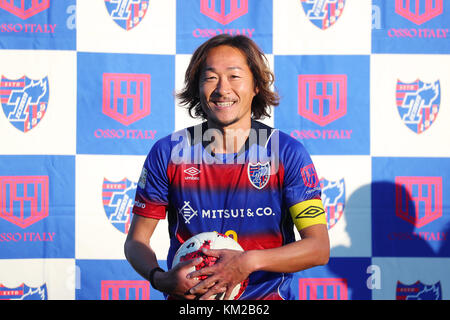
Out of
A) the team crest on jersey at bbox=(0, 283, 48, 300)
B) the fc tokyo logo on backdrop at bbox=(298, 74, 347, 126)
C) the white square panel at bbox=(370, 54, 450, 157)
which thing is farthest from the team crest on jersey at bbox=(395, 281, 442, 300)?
the team crest on jersey at bbox=(0, 283, 48, 300)

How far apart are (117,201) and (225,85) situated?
4.51 ft

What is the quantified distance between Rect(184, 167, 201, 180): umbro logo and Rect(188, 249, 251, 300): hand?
13.2 inches

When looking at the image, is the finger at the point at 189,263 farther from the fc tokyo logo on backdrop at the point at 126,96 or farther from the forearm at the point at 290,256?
the fc tokyo logo on backdrop at the point at 126,96

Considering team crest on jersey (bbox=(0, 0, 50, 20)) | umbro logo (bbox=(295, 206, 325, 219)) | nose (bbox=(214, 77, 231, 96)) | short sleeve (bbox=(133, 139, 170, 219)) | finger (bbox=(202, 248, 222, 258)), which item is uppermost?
team crest on jersey (bbox=(0, 0, 50, 20))

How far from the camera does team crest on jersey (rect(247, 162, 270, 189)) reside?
1550mm

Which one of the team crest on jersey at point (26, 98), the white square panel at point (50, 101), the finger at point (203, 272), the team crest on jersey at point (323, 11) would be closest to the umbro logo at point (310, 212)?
the finger at point (203, 272)

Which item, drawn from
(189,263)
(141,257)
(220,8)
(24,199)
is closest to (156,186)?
(141,257)

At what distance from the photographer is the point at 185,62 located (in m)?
2.62

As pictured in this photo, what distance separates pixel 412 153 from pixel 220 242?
174cm

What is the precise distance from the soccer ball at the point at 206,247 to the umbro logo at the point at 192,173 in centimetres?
23

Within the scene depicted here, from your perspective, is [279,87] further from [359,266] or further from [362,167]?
[359,266]

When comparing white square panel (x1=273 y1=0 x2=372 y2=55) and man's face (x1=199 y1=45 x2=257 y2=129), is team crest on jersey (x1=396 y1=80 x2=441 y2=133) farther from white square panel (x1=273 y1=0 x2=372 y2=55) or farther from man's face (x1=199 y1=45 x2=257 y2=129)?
man's face (x1=199 y1=45 x2=257 y2=129)

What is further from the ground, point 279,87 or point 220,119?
point 279,87
